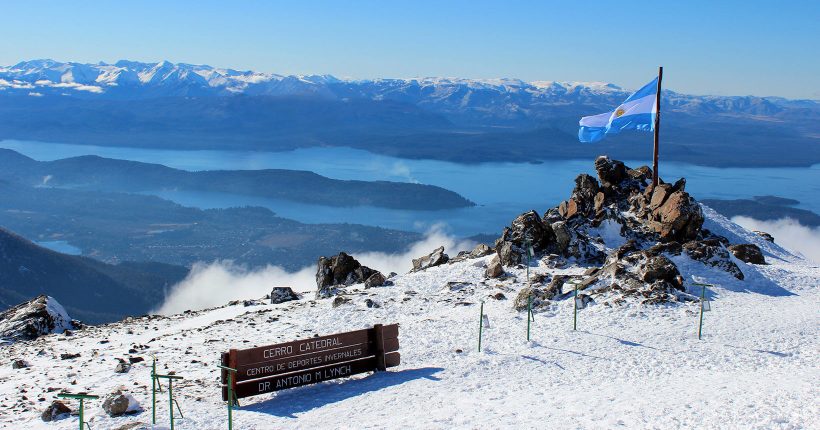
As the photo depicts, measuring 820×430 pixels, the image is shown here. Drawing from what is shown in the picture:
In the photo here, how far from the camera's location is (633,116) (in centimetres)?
3603

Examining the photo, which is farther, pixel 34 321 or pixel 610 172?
pixel 610 172

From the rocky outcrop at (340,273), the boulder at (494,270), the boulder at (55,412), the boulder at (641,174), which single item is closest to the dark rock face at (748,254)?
the boulder at (641,174)

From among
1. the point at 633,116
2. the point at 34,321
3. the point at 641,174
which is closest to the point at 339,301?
the point at 34,321

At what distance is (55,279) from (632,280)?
171 metres

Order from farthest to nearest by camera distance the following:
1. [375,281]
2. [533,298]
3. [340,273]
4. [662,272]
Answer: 1. [340,273]
2. [375,281]
3. [662,272]
4. [533,298]

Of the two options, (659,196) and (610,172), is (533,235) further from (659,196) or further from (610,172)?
(610,172)

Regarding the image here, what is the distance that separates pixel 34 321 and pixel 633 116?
30840 millimetres

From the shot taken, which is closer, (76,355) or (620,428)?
(620,428)

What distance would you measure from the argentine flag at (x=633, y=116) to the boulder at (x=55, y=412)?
2764 cm

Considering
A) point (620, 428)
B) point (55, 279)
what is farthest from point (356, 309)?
point (55, 279)

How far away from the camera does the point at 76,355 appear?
80.8 ft

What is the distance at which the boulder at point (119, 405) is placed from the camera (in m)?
17.1

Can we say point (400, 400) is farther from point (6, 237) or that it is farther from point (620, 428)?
point (6, 237)

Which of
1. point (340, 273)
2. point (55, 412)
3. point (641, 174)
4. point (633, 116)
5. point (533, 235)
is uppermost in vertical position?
point (633, 116)
